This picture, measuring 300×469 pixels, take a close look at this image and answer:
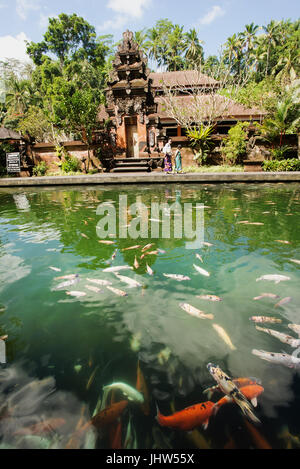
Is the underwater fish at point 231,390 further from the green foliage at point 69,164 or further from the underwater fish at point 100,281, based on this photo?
the green foliage at point 69,164

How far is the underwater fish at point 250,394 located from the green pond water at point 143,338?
3 centimetres

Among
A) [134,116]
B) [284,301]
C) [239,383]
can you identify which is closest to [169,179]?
[134,116]

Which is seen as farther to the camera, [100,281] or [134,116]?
[134,116]

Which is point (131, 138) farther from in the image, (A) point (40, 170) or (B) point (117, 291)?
(B) point (117, 291)

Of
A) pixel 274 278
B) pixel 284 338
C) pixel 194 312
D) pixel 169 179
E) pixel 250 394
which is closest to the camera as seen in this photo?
pixel 250 394

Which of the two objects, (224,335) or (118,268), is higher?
(118,268)

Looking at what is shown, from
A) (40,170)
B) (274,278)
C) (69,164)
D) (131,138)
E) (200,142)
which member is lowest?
(274,278)

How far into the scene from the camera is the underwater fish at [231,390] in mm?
1305

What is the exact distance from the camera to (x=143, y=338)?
184 cm

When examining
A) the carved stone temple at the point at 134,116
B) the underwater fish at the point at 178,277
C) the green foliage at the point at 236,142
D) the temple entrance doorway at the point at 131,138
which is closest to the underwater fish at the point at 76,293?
the underwater fish at the point at 178,277

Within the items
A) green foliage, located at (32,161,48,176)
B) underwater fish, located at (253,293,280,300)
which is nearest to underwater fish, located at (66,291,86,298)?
underwater fish, located at (253,293,280,300)

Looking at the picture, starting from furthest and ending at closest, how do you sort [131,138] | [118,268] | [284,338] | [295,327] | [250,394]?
[131,138]
[118,268]
[295,327]
[284,338]
[250,394]

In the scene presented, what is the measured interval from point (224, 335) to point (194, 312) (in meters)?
0.32
